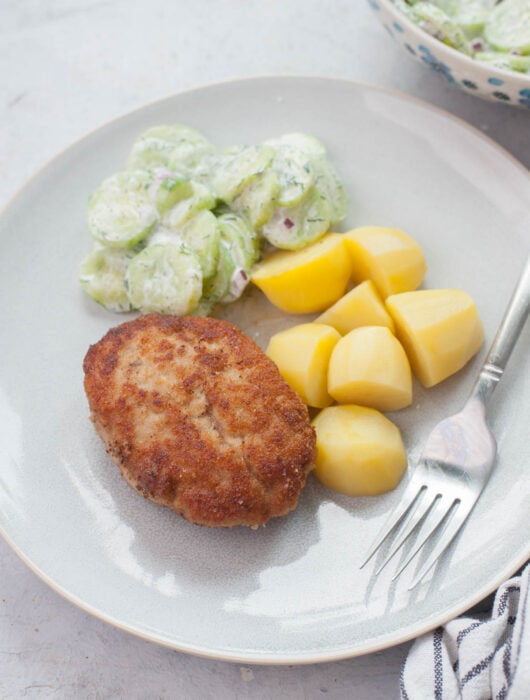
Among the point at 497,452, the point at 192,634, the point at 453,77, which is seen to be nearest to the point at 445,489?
the point at 497,452

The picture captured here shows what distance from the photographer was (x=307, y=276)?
9.18 feet

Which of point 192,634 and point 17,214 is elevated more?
point 17,214

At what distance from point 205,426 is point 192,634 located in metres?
0.56

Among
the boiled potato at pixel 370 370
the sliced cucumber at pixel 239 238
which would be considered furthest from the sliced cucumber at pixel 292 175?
the boiled potato at pixel 370 370

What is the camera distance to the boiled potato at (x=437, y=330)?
2.66 m

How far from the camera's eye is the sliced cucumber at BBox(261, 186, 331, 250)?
2.86 m

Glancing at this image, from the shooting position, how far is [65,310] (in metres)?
2.96

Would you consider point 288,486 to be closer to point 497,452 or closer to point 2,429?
point 497,452

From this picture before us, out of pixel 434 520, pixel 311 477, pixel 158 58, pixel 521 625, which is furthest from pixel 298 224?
pixel 521 625

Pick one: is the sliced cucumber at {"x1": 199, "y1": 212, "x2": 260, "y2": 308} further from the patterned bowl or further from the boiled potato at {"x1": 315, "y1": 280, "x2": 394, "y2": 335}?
the patterned bowl

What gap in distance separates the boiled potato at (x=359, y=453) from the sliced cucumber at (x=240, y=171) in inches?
31.0

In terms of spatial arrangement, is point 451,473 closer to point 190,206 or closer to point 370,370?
point 370,370

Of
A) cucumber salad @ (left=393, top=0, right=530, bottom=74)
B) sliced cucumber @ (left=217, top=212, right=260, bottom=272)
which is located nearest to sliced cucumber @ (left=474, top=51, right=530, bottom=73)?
cucumber salad @ (left=393, top=0, right=530, bottom=74)

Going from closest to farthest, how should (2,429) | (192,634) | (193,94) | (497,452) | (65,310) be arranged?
(192,634) → (497,452) → (2,429) → (65,310) → (193,94)
